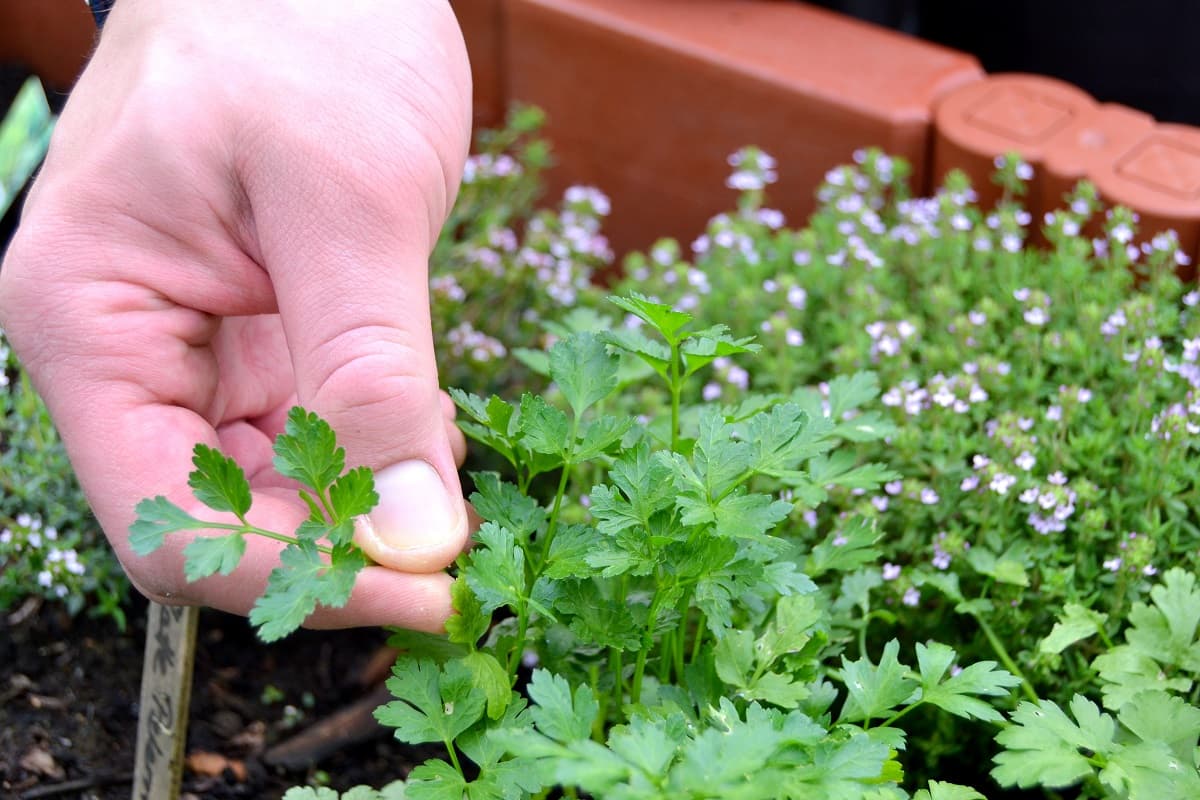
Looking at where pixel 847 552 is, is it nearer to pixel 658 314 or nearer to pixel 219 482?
pixel 658 314

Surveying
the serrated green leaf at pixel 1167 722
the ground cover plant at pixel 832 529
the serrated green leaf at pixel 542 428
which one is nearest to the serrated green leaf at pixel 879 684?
the ground cover plant at pixel 832 529

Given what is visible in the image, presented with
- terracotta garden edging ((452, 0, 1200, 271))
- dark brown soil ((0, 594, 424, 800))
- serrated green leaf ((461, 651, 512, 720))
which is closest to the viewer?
serrated green leaf ((461, 651, 512, 720))

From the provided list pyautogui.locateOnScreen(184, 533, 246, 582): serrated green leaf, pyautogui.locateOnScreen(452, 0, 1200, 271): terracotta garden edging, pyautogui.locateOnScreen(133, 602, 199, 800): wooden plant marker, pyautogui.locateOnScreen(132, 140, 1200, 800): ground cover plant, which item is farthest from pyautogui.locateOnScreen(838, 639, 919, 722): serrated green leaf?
pyautogui.locateOnScreen(452, 0, 1200, 271): terracotta garden edging

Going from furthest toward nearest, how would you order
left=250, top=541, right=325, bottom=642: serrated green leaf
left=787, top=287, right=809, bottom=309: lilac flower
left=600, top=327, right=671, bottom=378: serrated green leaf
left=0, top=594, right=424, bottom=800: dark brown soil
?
1. left=787, top=287, right=809, bottom=309: lilac flower
2. left=0, top=594, right=424, bottom=800: dark brown soil
3. left=600, top=327, right=671, bottom=378: serrated green leaf
4. left=250, top=541, right=325, bottom=642: serrated green leaf

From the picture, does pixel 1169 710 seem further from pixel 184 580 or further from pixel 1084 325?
pixel 184 580

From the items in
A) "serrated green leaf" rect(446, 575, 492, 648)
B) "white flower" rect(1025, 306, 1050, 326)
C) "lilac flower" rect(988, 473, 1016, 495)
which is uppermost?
"serrated green leaf" rect(446, 575, 492, 648)

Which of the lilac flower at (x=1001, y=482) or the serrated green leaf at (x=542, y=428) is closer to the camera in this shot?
the serrated green leaf at (x=542, y=428)

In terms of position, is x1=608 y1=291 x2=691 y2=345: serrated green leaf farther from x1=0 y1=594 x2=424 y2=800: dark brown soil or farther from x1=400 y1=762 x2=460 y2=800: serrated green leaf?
x1=0 y1=594 x2=424 y2=800: dark brown soil

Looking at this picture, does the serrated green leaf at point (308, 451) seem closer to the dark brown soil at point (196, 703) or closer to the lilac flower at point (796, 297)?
the dark brown soil at point (196, 703)
